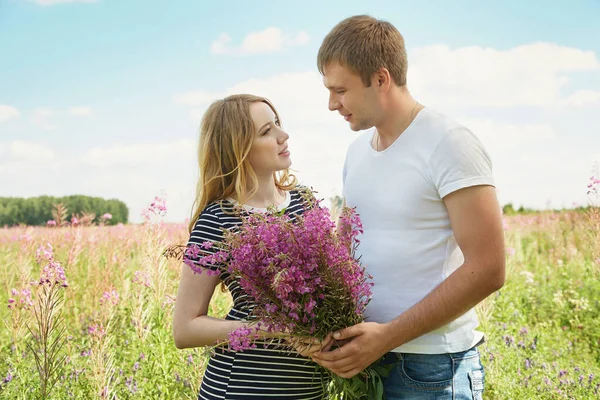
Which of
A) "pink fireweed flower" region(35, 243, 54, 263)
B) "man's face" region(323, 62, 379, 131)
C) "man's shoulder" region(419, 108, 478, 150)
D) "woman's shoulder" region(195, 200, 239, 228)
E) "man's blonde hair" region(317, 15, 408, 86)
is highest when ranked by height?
"man's blonde hair" region(317, 15, 408, 86)

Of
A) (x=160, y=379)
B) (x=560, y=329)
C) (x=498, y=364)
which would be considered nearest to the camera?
(x=160, y=379)

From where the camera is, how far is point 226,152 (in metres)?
2.46

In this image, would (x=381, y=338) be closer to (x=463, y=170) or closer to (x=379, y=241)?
(x=379, y=241)

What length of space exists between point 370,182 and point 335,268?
461 millimetres

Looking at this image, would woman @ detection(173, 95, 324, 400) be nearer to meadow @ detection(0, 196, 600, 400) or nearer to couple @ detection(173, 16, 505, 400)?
couple @ detection(173, 16, 505, 400)

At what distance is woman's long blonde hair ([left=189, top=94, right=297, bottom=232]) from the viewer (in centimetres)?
239

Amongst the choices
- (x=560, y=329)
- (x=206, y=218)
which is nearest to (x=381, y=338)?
(x=206, y=218)

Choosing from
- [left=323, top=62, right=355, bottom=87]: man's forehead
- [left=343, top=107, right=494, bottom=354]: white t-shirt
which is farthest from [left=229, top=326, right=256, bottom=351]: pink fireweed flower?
[left=323, top=62, right=355, bottom=87]: man's forehead

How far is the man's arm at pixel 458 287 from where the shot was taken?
6.00 feet

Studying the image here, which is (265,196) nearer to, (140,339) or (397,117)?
(397,117)

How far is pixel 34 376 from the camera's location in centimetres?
392

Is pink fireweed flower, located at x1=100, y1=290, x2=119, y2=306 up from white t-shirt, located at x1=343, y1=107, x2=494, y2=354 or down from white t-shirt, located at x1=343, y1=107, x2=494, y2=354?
down

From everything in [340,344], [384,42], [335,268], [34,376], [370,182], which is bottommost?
[34,376]

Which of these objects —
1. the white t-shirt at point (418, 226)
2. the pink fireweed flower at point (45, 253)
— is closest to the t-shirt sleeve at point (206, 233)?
the white t-shirt at point (418, 226)
